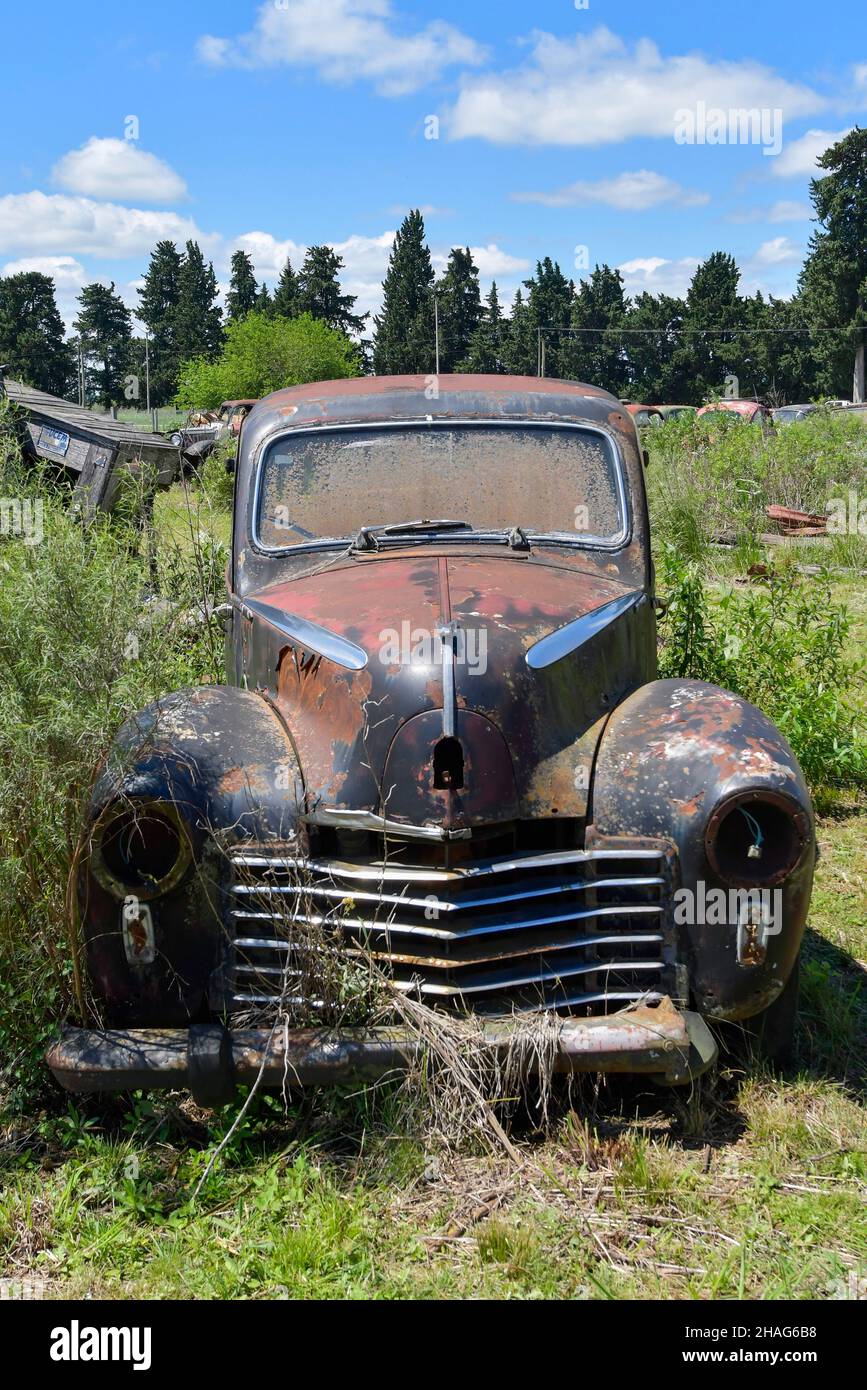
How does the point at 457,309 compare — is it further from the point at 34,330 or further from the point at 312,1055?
the point at 312,1055

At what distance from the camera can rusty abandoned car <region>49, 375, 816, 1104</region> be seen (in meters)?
3.08

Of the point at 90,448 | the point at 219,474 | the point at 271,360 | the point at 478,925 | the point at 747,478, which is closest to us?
the point at 478,925

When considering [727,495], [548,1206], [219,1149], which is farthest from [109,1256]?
[727,495]

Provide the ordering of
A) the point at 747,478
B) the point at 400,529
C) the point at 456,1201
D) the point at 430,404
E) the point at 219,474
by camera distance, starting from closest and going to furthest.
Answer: the point at 456,1201
the point at 400,529
the point at 430,404
the point at 219,474
the point at 747,478

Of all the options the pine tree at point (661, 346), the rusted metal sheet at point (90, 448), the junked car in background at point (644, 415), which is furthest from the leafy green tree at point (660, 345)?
the rusted metal sheet at point (90, 448)

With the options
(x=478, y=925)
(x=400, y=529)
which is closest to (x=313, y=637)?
(x=400, y=529)

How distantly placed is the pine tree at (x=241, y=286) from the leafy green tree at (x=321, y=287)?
531 cm

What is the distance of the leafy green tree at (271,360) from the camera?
3169cm

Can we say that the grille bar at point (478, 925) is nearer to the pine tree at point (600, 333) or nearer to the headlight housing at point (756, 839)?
the headlight housing at point (756, 839)

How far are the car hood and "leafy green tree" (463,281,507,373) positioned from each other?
169 feet

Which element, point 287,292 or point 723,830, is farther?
point 287,292

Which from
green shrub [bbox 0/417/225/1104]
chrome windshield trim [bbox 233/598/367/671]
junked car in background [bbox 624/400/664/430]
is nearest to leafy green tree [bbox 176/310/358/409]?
junked car in background [bbox 624/400/664/430]

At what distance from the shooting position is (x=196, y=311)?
188ft

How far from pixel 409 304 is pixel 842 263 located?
18867 mm
